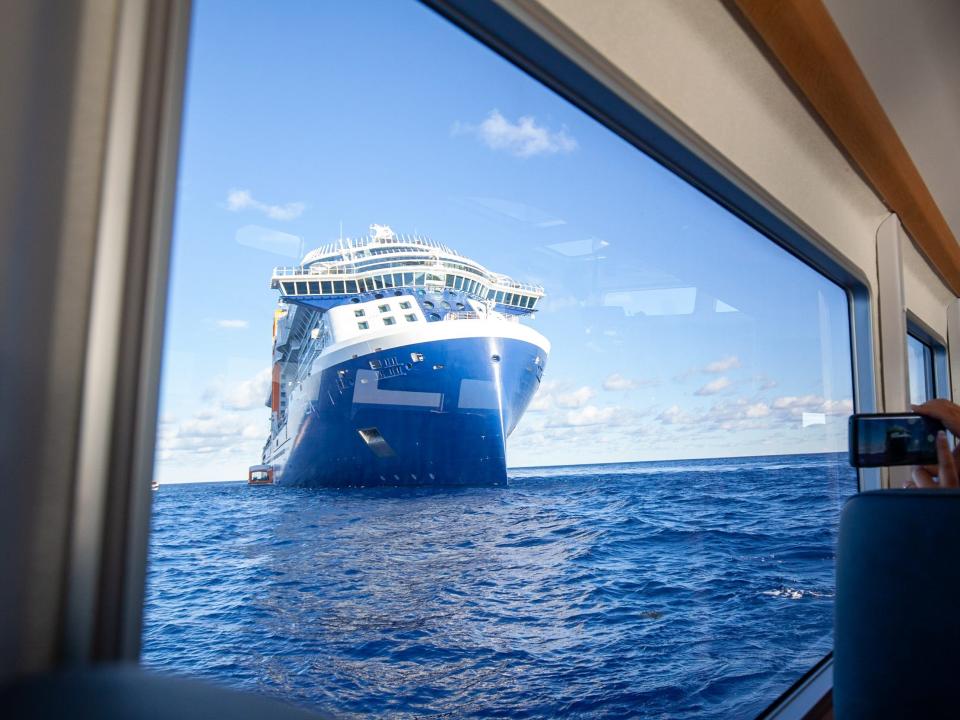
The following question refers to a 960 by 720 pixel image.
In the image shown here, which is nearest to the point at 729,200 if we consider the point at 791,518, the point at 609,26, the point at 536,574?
the point at 609,26

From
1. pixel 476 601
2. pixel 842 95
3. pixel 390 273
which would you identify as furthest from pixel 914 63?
pixel 476 601

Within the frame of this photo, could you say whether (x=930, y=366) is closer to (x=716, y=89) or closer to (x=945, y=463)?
(x=716, y=89)

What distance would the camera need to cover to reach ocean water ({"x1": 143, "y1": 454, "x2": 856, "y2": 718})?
24.5ft

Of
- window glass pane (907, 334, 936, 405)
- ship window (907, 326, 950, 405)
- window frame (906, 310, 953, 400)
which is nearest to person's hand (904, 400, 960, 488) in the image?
window frame (906, 310, 953, 400)

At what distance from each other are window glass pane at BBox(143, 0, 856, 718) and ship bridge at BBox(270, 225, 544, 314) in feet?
0.31

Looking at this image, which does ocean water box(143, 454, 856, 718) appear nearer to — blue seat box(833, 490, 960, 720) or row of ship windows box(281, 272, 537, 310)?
row of ship windows box(281, 272, 537, 310)

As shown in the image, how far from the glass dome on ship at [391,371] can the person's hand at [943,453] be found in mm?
6076

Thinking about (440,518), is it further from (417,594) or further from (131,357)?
(131,357)

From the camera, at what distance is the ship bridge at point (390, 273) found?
6570mm

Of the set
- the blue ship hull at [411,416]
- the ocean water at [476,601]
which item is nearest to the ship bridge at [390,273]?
the blue ship hull at [411,416]

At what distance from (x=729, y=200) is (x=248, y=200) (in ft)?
26.5

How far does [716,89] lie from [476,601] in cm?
1072

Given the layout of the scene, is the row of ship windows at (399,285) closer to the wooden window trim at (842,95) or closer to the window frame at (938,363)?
the window frame at (938,363)

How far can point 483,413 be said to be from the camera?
317 inches
